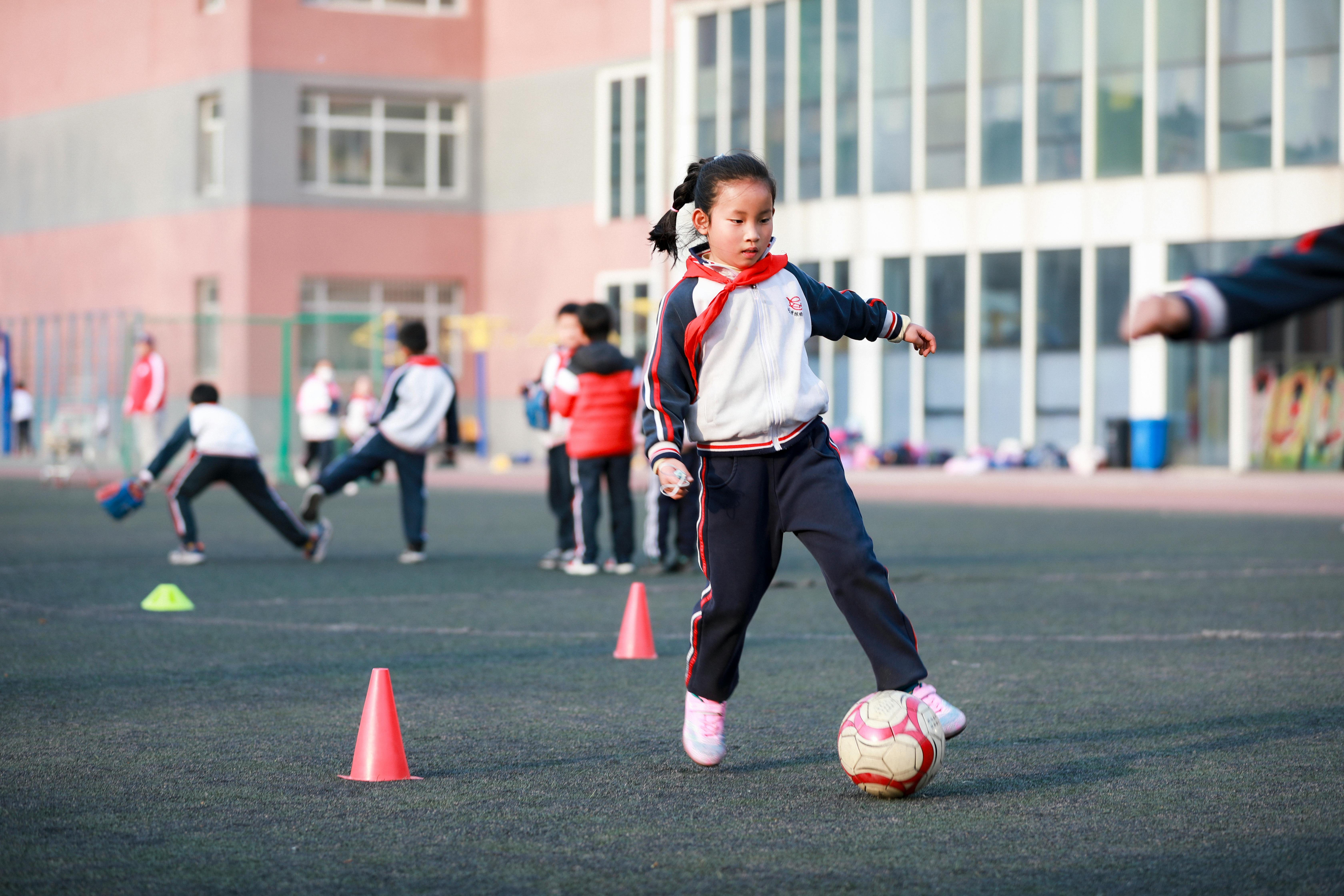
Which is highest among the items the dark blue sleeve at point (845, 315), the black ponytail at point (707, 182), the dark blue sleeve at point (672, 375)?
the black ponytail at point (707, 182)

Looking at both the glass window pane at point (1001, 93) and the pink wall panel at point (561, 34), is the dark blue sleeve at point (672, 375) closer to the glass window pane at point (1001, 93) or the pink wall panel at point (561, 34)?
the glass window pane at point (1001, 93)

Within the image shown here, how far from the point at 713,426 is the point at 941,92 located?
28689 mm

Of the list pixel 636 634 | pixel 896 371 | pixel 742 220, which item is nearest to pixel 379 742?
pixel 742 220

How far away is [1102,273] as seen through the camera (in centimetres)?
3136

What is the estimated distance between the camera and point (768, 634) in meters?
9.09

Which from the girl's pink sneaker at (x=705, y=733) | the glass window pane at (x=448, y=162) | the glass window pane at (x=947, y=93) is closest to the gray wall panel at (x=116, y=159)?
the glass window pane at (x=448, y=162)

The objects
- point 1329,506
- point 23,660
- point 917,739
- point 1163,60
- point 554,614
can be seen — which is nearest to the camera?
point 917,739

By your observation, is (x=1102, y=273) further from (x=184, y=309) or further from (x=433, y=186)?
(x=184, y=309)

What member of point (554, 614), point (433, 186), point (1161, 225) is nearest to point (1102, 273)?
point (1161, 225)

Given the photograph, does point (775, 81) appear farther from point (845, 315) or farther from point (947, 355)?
point (845, 315)

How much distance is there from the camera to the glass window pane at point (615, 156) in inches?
1535

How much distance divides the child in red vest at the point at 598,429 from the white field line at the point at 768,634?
10.5 feet

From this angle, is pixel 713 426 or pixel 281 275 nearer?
pixel 713 426

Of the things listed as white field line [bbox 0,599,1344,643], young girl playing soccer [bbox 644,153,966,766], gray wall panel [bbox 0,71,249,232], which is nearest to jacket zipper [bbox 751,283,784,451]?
young girl playing soccer [bbox 644,153,966,766]
